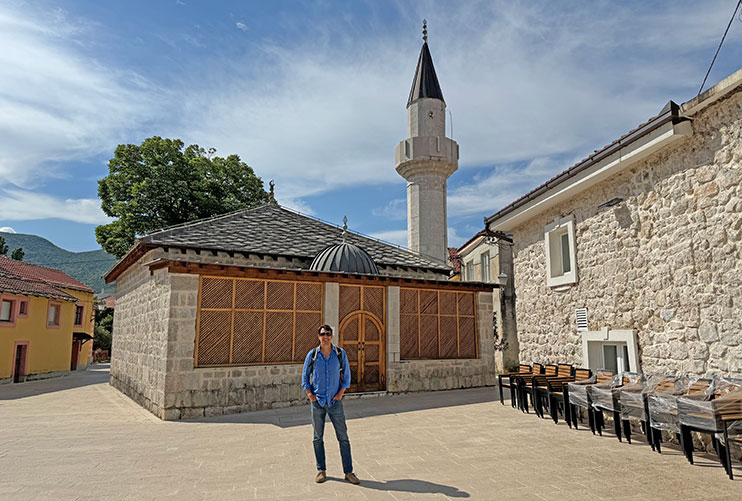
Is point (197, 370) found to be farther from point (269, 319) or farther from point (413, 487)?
point (413, 487)

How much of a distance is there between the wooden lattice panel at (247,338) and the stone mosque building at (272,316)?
20mm

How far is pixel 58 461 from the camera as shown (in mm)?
5770

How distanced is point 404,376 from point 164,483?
23.2 ft

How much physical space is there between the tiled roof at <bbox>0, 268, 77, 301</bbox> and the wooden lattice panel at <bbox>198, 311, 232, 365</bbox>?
13.1 metres

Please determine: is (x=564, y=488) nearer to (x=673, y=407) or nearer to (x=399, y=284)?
(x=673, y=407)

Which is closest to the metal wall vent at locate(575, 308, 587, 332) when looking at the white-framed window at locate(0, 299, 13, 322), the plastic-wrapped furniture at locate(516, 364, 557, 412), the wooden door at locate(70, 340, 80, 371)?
the plastic-wrapped furniture at locate(516, 364, 557, 412)

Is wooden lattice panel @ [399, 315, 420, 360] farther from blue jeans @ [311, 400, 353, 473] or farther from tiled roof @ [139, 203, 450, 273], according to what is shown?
blue jeans @ [311, 400, 353, 473]

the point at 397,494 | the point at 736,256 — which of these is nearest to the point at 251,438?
the point at 397,494

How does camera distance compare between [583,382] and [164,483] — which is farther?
[583,382]

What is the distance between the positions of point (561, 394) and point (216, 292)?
21.6ft

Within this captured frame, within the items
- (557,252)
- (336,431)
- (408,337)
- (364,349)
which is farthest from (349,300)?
(336,431)

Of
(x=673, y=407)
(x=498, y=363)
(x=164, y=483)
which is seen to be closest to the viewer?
(x=164, y=483)

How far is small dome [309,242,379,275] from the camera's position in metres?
12.5

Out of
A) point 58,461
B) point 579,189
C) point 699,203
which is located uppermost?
point 579,189
